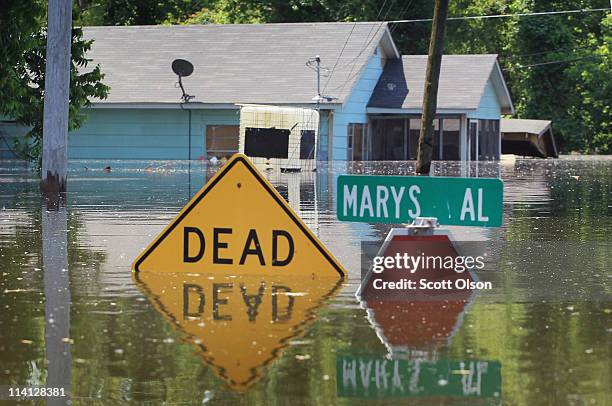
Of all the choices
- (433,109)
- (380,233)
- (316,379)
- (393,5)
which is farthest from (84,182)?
(393,5)

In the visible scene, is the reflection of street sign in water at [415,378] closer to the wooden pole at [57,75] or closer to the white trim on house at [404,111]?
the wooden pole at [57,75]

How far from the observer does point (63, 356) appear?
27.7ft

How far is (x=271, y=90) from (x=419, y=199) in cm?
4367

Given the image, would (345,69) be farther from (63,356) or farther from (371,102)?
(63,356)

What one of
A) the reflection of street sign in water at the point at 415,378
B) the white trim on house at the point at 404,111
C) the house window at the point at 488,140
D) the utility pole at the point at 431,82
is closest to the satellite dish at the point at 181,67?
the white trim on house at the point at 404,111

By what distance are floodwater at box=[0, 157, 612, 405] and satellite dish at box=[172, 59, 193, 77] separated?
37.9 metres

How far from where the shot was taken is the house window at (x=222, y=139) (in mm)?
55438

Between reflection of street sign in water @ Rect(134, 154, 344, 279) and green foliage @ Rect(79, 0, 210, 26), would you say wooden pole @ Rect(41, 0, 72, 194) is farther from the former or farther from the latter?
green foliage @ Rect(79, 0, 210, 26)

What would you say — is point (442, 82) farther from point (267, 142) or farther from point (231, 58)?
point (267, 142)

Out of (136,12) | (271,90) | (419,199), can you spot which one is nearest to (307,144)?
(271,90)

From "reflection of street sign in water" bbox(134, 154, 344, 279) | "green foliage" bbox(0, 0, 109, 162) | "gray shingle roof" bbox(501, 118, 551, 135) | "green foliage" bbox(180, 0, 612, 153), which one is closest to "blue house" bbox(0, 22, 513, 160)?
"gray shingle roof" bbox(501, 118, 551, 135)

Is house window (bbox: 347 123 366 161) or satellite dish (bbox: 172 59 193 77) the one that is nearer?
satellite dish (bbox: 172 59 193 77)

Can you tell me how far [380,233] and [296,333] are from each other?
9.41 m

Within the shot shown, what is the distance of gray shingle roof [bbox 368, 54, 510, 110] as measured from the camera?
58688mm
